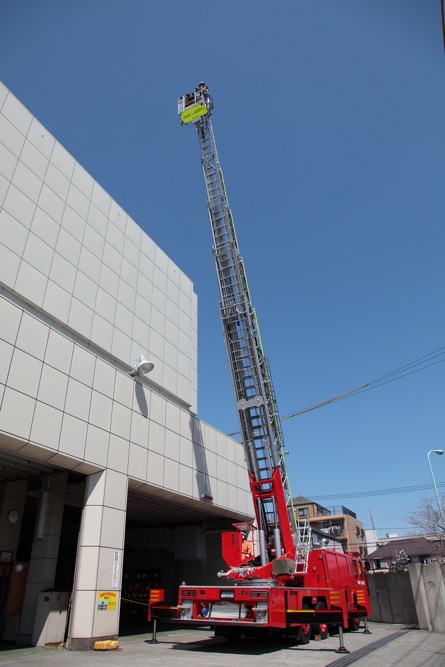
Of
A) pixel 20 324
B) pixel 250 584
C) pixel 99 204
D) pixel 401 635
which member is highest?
pixel 99 204

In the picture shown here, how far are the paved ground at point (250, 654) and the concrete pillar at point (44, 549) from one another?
141 centimetres

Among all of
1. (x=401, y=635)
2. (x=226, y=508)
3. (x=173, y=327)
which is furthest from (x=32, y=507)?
(x=401, y=635)

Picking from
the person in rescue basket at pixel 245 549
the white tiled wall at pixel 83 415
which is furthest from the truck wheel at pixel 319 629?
the white tiled wall at pixel 83 415

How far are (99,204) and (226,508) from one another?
16.7 meters

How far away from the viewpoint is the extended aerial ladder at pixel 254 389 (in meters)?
15.0

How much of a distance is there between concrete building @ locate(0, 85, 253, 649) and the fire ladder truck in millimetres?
4065

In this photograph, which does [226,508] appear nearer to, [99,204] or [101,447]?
[101,447]

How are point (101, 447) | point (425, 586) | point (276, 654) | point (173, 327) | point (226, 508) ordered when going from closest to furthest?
point (276, 654) < point (101, 447) < point (425, 586) < point (226, 508) < point (173, 327)

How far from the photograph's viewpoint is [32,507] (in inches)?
910

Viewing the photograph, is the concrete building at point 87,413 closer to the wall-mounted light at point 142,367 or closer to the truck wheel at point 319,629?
the wall-mounted light at point 142,367

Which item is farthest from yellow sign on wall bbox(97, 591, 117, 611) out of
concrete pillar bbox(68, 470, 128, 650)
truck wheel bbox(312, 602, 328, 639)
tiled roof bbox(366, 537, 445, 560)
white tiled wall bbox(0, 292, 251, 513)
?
tiled roof bbox(366, 537, 445, 560)

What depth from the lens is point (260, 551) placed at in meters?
14.5

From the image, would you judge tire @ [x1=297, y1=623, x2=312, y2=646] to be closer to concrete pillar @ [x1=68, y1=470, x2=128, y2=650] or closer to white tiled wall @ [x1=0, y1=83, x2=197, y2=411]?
concrete pillar @ [x1=68, y1=470, x2=128, y2=650]

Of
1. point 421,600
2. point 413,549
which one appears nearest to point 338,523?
point 413,549
